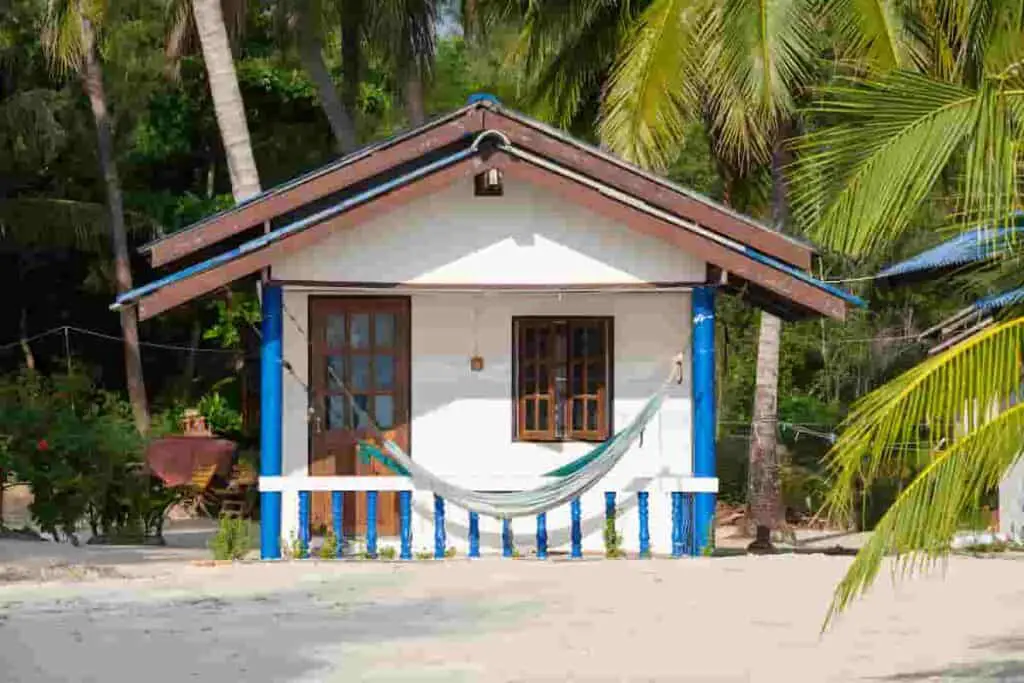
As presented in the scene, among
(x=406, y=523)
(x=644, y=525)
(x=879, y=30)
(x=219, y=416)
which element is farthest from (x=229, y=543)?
(x=219, y=416)

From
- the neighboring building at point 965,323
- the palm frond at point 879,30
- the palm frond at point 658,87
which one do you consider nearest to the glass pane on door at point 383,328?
the neighboring building at point 965,323

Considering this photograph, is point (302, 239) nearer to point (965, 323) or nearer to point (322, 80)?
point (965, 323)

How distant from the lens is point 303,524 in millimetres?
16953

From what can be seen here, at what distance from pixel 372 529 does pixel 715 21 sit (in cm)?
792

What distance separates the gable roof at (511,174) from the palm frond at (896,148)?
736 centimetres

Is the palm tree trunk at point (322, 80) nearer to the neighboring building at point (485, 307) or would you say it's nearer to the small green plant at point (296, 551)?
the neighboring building at point (485, 307)

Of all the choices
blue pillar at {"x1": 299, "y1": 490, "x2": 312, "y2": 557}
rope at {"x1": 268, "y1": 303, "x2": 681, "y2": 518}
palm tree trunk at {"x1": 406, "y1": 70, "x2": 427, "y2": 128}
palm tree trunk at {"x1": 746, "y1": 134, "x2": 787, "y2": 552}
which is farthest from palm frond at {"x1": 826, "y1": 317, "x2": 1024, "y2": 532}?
palm tree trunk at {"x1": 406, "y1": 70, "x2": 427, "y2": 128}

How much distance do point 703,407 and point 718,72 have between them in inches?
235

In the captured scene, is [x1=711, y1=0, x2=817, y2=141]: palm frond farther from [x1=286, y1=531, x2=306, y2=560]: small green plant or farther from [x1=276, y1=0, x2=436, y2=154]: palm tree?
[x1=286, y1=531, x2=306, y2=560]: small green plant

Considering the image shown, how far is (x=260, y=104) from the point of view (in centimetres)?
3369

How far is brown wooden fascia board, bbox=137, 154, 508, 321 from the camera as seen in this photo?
1650 cm

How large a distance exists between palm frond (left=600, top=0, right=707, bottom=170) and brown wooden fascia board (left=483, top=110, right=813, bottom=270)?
16.4 ft

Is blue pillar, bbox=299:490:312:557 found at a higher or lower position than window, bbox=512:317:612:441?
lower

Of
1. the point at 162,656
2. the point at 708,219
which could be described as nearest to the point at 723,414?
the point at 708,219
